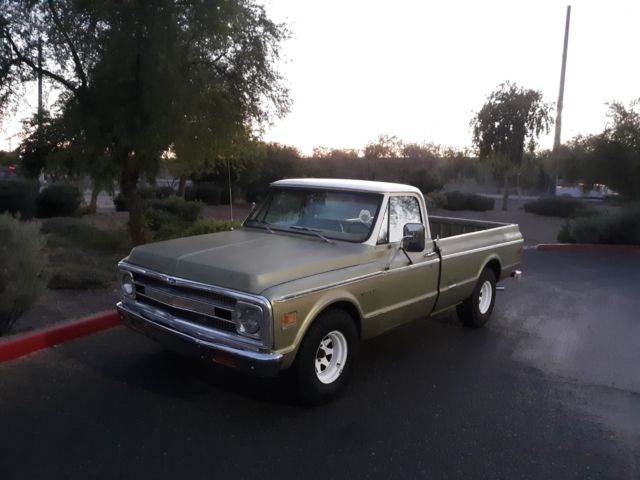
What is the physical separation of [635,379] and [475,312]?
192cm

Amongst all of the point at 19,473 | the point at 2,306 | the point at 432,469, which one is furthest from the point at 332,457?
the point at 2,306

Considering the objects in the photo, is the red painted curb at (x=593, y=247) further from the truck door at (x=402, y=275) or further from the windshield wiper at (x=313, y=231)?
the windshield wiper at (x=313, y=231)

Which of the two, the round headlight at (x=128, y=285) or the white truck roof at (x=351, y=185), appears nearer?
A: the round headlight at (x=128, y=285)

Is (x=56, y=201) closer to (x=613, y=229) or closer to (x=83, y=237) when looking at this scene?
(x=83, y=237)

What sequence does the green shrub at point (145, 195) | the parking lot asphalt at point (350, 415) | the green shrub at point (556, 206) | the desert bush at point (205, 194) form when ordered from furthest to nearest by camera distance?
the green shrub at point (556, 206)
the desert bush at point (205, 194)
the green shrub at point (145, 195)
the parking lot asphalt at point (350, 415)

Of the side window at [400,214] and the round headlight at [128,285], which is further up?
the side window at [400,214]

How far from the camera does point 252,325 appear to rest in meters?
4.17

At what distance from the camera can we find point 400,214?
5715 millimetres

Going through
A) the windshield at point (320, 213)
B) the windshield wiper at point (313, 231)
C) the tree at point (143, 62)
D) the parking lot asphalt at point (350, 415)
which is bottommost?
the parking lot asphalt at point (350, 415)

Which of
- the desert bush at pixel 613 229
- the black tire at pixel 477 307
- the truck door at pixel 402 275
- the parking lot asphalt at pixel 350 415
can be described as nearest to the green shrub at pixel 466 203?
the desert bush at pixel 613 229

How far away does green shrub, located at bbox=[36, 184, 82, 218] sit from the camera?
15.8 meters

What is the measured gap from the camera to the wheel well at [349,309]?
4714mm

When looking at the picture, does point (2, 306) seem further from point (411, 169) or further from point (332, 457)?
point (411, 169)

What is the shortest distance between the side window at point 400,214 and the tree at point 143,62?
4845mm
